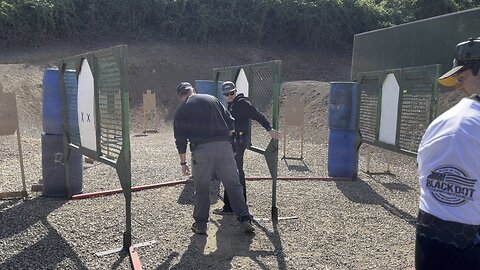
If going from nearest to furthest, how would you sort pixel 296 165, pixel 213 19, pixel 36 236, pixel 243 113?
pixel 36 236 < pixel 243 113 < pixel 296 165 < pixel 213 19

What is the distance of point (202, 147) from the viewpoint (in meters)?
4.27

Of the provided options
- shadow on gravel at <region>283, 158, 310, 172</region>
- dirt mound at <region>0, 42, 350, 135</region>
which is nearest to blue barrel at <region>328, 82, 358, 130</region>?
shadow on gravel at <region>283, 158, 310, 172</region>

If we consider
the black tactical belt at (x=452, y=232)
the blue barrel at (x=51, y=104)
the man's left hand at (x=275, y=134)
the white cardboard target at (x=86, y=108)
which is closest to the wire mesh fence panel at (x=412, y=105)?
the man's left hand at (x=275, y=134)

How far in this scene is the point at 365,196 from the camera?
6371 mm

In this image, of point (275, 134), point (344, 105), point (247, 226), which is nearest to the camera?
point (247, 226)

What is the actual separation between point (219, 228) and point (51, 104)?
9.60 feet

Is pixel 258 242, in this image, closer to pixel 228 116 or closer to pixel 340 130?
pixel 228 116

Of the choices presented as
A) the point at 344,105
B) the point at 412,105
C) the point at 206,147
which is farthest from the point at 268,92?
the point at 344,105

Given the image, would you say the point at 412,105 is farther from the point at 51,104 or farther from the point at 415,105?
the point at 51,104

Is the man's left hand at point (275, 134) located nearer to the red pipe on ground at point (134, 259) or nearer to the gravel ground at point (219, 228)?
the gravel ground at point (219, 228)

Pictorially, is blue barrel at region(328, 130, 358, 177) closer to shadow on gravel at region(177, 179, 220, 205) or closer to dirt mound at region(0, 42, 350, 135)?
shadow on gravel at region(177, 179, 220, 205)

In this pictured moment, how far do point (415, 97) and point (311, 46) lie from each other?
70.4 feet

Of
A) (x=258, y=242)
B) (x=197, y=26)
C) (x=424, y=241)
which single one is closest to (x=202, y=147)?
(x=258, y=242)

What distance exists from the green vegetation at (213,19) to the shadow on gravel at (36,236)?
18.4m
